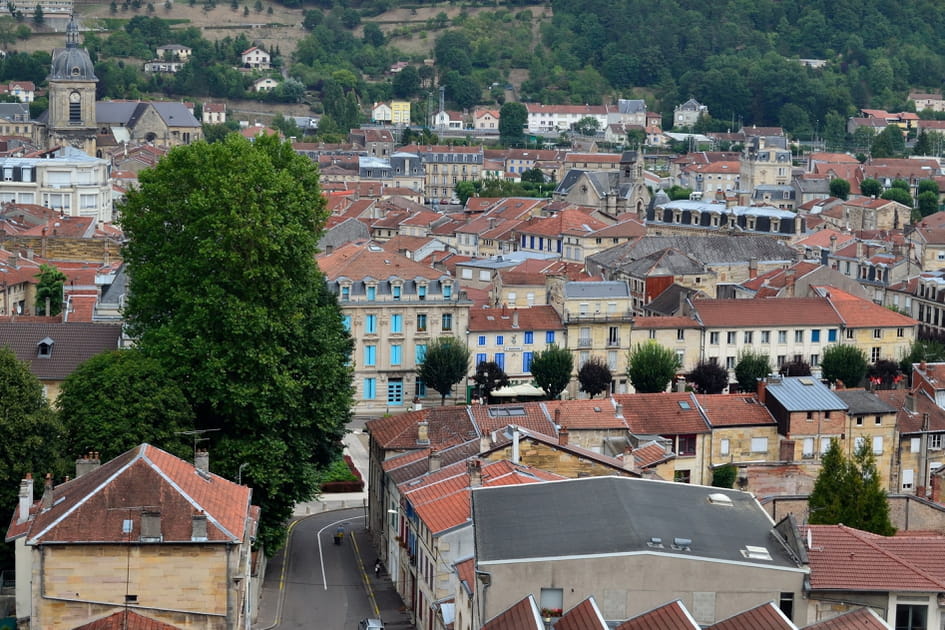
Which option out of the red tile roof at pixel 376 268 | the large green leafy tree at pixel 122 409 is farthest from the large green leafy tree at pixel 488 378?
the large green leafy tree at pixel 122 409

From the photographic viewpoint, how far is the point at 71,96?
139750mm

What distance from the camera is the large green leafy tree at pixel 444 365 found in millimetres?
59281

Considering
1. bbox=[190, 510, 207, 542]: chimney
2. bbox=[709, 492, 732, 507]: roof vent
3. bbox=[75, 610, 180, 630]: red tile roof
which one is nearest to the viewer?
bbox=[75, 610, 180, 630]: red tile roof

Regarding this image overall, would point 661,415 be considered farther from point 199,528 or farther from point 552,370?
point 199,528

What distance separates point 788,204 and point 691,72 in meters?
73.8

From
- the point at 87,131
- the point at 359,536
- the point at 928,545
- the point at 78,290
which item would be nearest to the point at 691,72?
the point at 87,131

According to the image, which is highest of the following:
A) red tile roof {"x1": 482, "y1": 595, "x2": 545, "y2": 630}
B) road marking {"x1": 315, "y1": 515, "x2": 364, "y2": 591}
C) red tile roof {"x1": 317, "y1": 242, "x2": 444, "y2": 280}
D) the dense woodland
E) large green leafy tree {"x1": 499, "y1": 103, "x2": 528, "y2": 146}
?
the dense woodland

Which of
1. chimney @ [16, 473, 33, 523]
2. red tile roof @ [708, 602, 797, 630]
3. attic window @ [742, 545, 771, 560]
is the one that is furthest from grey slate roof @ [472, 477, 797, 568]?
chimney @ [16, 473, 33, 523]

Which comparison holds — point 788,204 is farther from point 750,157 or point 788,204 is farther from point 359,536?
point 359,536

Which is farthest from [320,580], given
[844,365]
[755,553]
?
[844,365]

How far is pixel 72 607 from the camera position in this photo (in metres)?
29.2

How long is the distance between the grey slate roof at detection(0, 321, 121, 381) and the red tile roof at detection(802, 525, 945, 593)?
949 inches

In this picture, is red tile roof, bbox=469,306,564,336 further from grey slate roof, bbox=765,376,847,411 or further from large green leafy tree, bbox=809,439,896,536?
large green leafy tree, bbox=809,439,896,536

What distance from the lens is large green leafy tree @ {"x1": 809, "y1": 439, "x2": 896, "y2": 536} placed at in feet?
117
